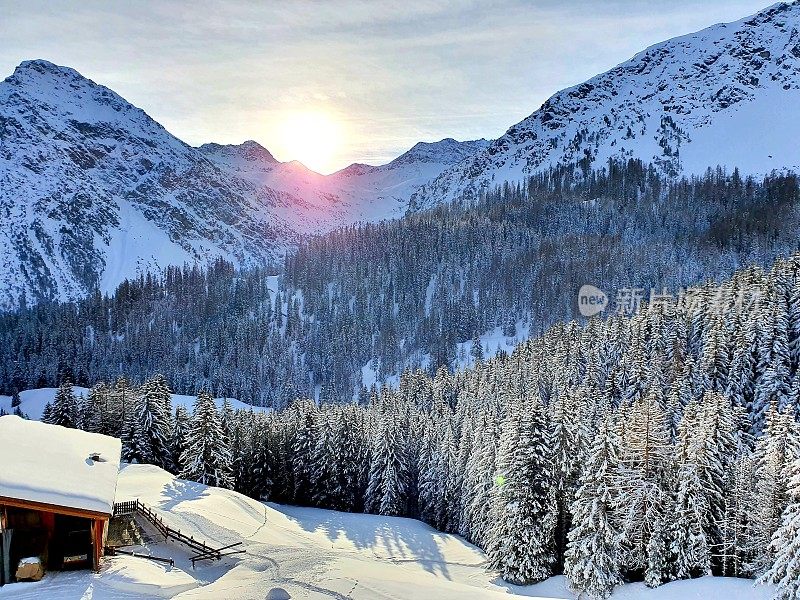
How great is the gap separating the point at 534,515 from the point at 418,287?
158 metres

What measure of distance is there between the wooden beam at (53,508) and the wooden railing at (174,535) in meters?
5.26

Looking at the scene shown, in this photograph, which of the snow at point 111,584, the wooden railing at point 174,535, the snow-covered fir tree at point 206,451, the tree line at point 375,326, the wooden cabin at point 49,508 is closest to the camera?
the snow at point 111,584

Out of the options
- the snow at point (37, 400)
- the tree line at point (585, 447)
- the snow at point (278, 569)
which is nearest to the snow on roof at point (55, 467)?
the snow at point (278, 569)

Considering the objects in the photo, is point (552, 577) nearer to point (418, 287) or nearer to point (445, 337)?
point (445, 337)

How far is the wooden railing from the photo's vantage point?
28.1m

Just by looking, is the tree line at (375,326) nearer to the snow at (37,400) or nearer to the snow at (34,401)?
the snow at (34,401)

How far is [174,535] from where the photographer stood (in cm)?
3016

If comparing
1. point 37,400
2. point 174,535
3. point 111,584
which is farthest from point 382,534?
point 37,400

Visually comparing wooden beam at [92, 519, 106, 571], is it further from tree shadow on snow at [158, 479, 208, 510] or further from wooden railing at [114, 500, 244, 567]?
tree shadow on snow at [158, 479, 208, 510]

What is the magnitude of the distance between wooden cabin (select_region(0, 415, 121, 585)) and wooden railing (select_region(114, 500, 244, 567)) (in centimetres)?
491

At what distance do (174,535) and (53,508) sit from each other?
28.2ft

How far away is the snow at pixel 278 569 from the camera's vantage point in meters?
22.1

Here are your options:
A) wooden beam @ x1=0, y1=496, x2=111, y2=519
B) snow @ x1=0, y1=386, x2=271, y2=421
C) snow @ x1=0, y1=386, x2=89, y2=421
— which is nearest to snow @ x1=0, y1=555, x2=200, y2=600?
wooden beam @ x1=0, y1=496, x2=111, y2=519

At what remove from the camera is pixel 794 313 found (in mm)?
59969
